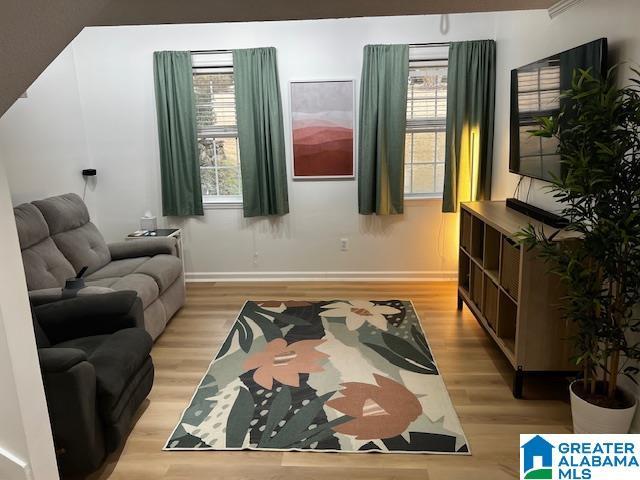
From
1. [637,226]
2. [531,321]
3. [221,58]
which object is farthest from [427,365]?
A: [221,58]

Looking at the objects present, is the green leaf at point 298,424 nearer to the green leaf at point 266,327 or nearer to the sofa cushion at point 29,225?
the green leaf at point 266,327

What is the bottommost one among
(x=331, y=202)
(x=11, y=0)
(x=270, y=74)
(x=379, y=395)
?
(x=379, y=395)

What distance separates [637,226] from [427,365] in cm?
162

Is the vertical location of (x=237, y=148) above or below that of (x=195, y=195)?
above

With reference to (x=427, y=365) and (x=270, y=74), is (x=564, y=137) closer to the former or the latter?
(x=427, y=365)

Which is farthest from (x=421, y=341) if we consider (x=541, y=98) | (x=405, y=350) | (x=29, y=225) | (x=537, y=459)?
(x=29, y=225)

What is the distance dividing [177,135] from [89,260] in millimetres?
1492

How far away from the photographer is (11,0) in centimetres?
119

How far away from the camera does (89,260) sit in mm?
3795

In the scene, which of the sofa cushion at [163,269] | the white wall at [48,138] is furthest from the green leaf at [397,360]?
the white wall at [48,138]

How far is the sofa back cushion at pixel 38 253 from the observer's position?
3230 millimetres

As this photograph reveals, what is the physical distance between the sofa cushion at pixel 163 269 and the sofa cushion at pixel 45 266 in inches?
20.2

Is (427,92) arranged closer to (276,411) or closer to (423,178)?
(423,178)

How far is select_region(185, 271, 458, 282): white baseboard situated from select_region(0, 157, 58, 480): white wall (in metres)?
3.12
